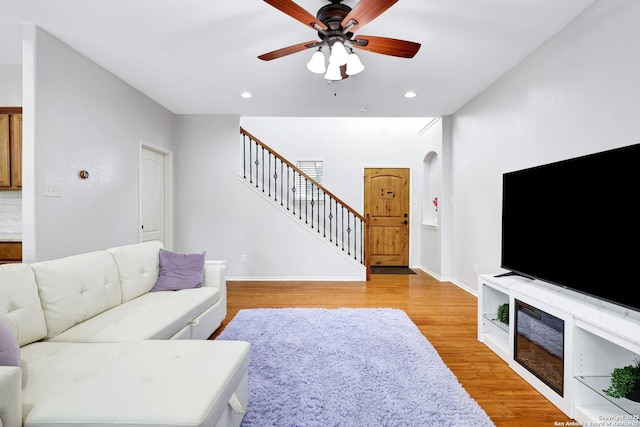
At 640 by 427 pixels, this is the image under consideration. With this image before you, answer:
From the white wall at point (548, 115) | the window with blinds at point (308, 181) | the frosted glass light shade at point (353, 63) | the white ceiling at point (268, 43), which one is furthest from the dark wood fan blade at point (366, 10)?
the window with blinds at point (308, 181)

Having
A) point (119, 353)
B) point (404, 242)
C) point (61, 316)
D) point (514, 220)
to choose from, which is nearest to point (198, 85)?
point (61, 316)

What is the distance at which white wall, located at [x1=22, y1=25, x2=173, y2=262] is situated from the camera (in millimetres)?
2578

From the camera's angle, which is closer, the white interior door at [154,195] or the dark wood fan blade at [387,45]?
the dark wood fan blade at [387,45]

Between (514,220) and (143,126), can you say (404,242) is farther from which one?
(143,126)

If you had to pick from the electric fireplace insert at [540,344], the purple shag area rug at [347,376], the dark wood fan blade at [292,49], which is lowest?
the purple shag area rug at [347,376]

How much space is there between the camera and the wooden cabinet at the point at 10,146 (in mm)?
3318

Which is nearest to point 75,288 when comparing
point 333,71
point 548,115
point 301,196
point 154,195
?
point 333,71

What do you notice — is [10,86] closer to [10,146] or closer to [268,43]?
[10,146]

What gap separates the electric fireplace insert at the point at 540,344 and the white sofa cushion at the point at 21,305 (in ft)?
10.1

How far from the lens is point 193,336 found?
8.03ft

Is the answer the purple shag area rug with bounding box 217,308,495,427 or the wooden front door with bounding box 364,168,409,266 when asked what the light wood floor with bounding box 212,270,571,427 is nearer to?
the purple shag area rug with bounding box 217,308,495,427

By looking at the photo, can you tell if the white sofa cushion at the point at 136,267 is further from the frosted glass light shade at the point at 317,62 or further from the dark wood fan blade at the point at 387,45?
the dark wood fan blade at the point at 387,45

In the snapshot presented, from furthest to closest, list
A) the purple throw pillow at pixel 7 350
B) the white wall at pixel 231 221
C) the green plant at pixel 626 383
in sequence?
1. the white wall at pixel 231 221
2. the green plant at pixel 626 383
3. the purple throw pillow at pixel 7 350

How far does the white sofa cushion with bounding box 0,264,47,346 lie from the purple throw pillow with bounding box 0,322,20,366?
393mm
